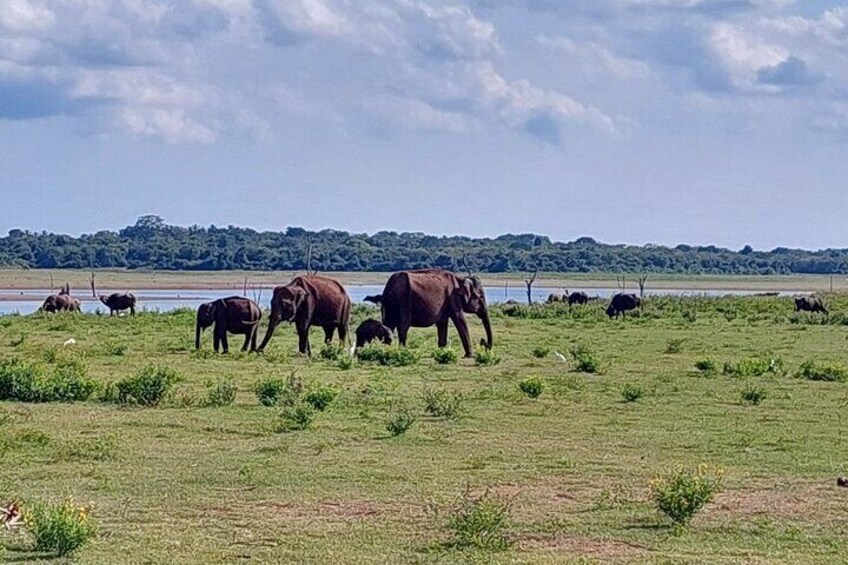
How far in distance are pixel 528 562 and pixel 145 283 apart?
99905mm

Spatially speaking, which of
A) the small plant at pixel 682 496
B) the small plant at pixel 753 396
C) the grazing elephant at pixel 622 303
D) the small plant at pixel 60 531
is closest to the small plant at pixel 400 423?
the small plant at pixel 682 496

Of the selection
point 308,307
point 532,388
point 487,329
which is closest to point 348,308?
point 308,307

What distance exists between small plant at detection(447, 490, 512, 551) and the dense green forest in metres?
98.0

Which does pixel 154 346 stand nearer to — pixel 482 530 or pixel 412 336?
pixel 412 336

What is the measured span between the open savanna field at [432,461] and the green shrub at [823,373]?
0.08 meters

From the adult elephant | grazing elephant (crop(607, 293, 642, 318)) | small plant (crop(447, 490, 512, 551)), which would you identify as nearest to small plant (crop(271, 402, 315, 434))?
small plant (crop(447, 490, 512, 551))

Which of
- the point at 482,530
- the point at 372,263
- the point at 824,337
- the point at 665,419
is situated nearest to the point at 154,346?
the point at 665,419

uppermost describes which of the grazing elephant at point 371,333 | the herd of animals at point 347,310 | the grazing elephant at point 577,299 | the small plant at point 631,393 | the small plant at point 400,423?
the herd of animals at point 347,310

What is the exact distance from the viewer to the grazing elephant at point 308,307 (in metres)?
27.7

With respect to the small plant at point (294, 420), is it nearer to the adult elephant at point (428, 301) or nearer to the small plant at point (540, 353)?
the adult elephant at point (428, 301)

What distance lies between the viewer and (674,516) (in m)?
10.7

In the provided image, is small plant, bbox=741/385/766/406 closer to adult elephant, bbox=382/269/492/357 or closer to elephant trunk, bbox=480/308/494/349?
adult elephant, bbox=382/269/492/357

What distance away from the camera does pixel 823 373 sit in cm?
2319

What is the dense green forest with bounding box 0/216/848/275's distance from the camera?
13150 cm
